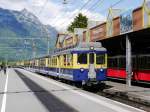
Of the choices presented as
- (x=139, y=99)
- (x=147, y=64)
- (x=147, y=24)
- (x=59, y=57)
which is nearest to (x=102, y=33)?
(x=59, y=57)

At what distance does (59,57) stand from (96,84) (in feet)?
26.1

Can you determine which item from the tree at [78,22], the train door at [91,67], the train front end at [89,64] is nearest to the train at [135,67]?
the train front end at [89,64]

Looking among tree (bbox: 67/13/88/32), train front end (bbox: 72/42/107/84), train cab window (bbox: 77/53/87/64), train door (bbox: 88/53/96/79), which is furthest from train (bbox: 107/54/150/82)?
tree (bbox: 67/13/88/32)

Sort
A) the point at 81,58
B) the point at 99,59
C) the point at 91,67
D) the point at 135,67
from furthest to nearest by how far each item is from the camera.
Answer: the point at 135,67
the point at 99,59
the point at 81,58
the point at 91,67

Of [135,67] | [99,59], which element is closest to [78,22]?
[135,67]

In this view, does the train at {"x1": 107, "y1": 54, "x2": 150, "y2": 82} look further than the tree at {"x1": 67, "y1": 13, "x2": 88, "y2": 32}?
No

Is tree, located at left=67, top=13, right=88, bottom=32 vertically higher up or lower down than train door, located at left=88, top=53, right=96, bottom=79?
higher up

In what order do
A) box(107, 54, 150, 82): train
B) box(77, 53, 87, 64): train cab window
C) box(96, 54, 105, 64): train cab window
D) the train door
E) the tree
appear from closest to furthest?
the train door → box(77, 53, 87, 64): train cab window → box(96, 54, 105, 64): train cab window → box(107, 54, 150, 82): train → the tree

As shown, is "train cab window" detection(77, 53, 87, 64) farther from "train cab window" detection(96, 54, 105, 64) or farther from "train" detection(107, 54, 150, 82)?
"train" detection(107, 54, 150, 82)

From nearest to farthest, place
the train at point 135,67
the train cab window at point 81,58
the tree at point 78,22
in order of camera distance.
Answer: the train cab window at point 81,58, the train at point 135,67, the tree at point 78,22

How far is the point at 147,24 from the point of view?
27.5 metres

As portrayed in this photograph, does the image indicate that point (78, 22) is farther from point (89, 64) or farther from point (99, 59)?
point (89, 64)

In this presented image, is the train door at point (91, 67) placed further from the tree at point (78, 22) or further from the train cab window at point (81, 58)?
the tree at point (78, 22)

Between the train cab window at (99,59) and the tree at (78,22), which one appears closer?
the train cab window at (99,59)
